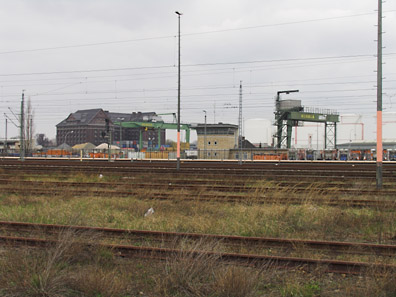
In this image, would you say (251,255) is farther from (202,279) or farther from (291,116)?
(291,116)

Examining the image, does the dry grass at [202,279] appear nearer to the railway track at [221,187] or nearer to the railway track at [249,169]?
the railway track at [221,187]

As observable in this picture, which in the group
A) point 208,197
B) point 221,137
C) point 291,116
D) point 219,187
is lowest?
point 208,197

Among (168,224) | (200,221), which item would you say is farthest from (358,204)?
(168,224)

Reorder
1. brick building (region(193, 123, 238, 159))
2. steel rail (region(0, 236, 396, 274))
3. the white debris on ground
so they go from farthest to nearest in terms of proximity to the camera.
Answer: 1. brick building (region(193, 123, 238, 159))
2. the white debris on ground
3. steel rail (region(0, 236, 396, 274))

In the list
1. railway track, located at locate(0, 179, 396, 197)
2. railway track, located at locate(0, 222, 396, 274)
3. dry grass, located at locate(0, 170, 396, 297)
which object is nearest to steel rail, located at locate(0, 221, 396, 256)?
railway track, located at locate(0, 222, 396, 274)

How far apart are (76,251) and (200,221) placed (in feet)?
12.0

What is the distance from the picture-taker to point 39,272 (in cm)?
502

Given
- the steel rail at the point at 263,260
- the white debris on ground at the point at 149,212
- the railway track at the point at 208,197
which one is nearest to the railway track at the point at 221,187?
the railway track at the point at 208,197

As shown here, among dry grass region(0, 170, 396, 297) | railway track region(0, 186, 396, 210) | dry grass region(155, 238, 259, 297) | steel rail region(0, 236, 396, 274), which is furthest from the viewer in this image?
railway track region(0, 186, 396, 210)

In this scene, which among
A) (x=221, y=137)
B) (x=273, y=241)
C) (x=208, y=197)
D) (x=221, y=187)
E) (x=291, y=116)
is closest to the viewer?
(x=273, y=241)

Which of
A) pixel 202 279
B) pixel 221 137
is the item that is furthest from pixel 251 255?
pixel 221 137

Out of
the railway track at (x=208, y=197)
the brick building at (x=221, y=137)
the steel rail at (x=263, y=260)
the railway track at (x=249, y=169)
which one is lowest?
the steel rail at (x=263, y=260)

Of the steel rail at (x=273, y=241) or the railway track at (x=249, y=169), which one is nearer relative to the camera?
the steel rail at (x=273, y=241)

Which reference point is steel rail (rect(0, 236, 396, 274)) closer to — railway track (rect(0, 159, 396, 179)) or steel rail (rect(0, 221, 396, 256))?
steel rail (rect(0, 221, 396, 256))
